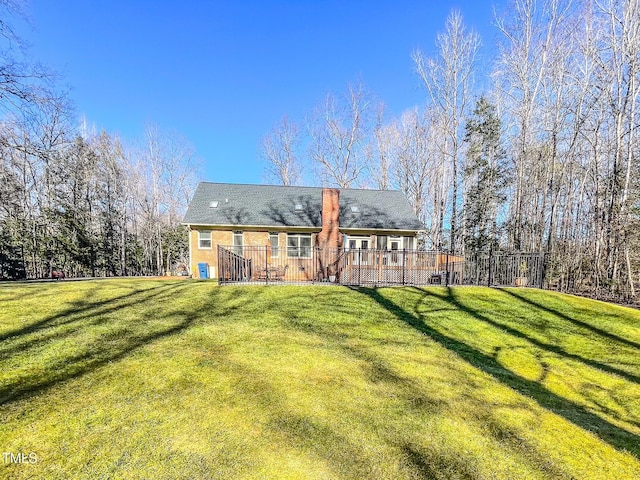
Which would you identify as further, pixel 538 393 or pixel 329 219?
pixel 329 219

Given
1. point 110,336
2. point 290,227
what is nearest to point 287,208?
point 290,227

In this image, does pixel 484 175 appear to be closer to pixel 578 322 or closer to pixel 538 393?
pixel 578 322

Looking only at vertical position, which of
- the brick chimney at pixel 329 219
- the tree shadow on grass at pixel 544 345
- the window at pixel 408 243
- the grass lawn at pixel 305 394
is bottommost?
the tree shadow on grass at pixel 544 345

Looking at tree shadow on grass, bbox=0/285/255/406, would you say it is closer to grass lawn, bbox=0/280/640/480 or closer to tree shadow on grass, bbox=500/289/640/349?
grass lawn, bbox=0/280/640/480

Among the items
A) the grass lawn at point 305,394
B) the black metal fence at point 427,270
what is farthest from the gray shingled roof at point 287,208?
the grass lawn at point 305,394

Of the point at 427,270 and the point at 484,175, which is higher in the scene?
the point at 484,175

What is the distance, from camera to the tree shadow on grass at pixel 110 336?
3.65 m

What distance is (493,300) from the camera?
31.6 ft

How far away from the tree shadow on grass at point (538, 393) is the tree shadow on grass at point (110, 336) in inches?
196

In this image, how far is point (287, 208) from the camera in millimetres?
18844

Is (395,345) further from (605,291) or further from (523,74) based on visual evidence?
(523,74)

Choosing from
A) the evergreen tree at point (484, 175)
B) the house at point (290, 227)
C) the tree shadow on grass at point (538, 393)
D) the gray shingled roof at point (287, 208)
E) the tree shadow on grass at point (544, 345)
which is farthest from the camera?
the evergreen tree at point (484, 175)

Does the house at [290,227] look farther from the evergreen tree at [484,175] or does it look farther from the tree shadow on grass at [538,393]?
the tree shadow on grass at [538,393]

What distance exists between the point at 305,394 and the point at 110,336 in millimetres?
3962
